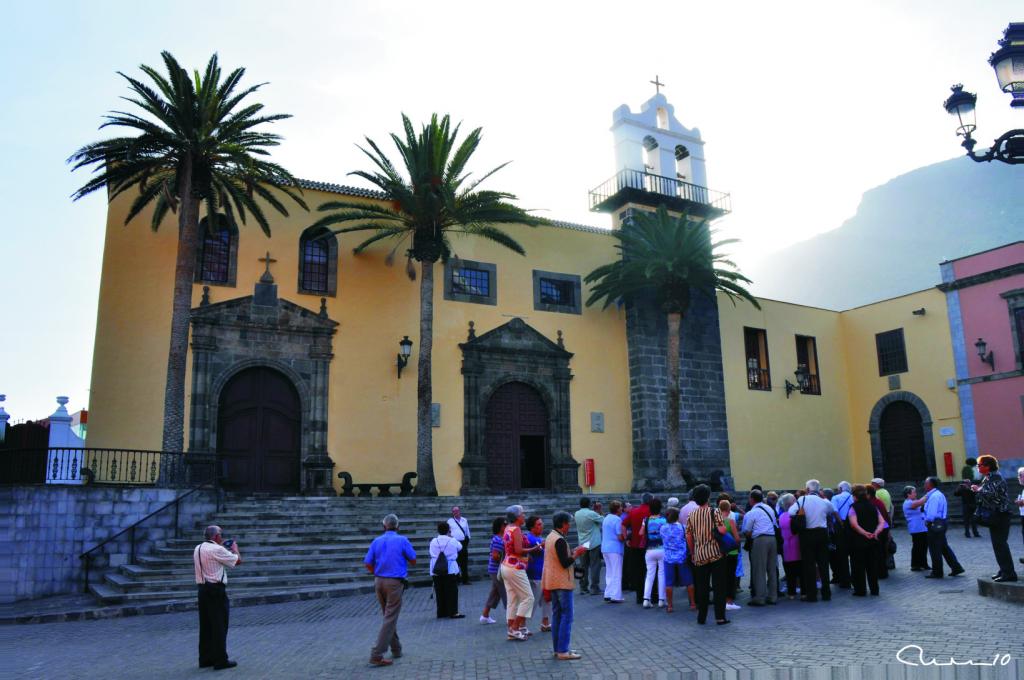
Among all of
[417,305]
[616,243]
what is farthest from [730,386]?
[417,305]

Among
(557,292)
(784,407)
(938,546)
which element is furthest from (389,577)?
(784,407)

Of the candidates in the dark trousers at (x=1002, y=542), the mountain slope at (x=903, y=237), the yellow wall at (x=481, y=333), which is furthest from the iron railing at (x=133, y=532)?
the mountain slope at (x=903, y=237)

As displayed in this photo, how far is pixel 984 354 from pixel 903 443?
4320 millimetres

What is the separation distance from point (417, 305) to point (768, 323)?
13.4 meters

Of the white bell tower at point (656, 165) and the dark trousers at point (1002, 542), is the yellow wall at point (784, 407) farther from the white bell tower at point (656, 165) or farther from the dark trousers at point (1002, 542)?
the dark trousers at point (1002, 542)

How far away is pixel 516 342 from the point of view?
2411 centimetres

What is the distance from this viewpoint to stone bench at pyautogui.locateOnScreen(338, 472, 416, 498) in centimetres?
2012

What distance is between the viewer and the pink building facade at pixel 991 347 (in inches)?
1005

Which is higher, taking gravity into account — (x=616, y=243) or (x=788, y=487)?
(x=616, y=243)

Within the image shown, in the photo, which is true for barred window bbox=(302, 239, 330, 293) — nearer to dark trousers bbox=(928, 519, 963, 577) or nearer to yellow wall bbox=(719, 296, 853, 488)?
yellow wall bbox=(719, 296, 853, 488)

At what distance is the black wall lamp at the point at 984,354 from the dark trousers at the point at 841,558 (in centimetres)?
1733

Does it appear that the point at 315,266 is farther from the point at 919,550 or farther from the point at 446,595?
the point at 919,550

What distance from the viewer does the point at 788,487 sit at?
2839 centimetres

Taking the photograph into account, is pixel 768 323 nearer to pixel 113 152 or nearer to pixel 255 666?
pixel 113 152
